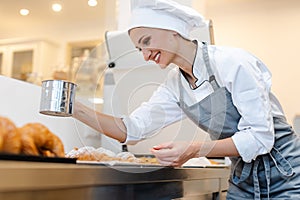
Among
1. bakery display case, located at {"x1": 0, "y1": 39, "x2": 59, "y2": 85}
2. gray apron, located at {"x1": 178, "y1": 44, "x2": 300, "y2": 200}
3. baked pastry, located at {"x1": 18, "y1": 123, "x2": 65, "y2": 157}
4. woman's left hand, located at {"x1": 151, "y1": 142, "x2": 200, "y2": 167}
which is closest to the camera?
baked pastry, located at {"x1": 18, "y1": 123, "x2": 65, "y2": 157}

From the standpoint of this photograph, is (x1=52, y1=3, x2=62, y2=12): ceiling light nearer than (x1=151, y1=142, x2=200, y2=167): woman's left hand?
No

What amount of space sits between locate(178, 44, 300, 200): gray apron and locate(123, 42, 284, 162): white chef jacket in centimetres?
2

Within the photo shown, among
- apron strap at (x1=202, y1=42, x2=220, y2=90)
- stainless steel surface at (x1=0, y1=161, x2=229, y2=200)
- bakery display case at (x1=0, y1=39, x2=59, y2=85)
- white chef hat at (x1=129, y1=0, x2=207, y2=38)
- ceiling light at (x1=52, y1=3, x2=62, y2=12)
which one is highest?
ceiling light at (x1=52, y1=3, x2=62, y2=12)

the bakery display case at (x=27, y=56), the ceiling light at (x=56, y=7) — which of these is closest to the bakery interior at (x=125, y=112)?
the ceiling light at (x=56, y=7)

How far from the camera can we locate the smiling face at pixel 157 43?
34.2 inches

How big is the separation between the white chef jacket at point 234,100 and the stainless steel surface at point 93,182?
161mm

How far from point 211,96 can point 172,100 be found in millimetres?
170

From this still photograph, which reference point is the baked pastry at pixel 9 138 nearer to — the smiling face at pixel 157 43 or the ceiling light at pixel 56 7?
the smiling face at pixel 157 43

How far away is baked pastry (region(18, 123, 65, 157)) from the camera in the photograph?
1.64ft

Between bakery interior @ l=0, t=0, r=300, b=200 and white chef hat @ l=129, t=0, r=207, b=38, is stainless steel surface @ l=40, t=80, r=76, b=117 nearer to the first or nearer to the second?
bakery interior @ l=0, t=0, r=300, b=200

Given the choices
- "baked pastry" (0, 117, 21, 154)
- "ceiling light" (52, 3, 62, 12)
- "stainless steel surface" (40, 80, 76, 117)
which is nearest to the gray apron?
"stainless steel surface" (40, 80, 76, 117)

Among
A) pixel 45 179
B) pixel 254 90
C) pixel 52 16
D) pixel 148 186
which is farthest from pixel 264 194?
pixel 52 16

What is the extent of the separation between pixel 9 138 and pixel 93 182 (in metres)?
0.13

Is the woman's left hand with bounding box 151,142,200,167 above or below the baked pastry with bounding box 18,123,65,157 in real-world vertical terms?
below
